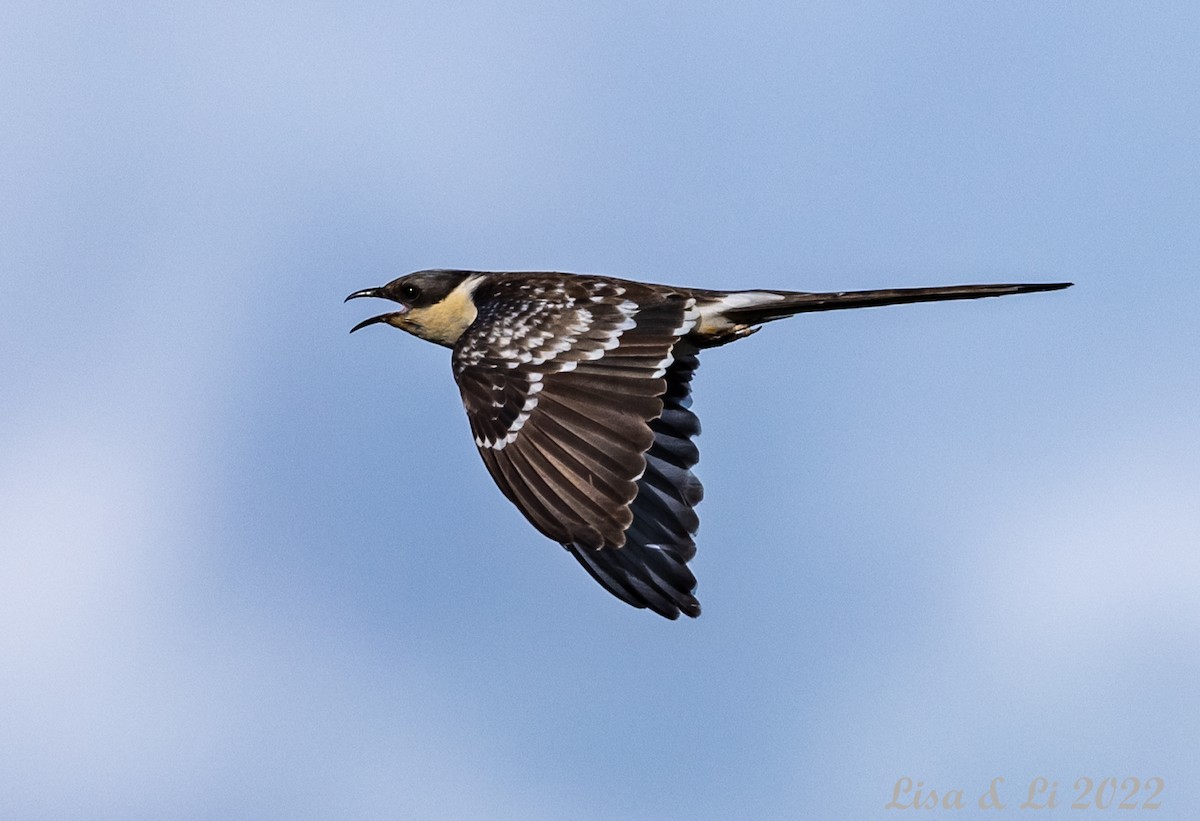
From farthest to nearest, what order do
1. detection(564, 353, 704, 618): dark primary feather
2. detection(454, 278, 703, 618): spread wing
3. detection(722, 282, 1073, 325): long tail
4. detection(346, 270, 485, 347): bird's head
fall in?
detection(346, 270, 485, 347): bird's head
detection(722, 282, 1073, 325): long tail
detection(564, 353, 704, 618): dark primary feather
detection(454, 278, 703, 618): spread wing

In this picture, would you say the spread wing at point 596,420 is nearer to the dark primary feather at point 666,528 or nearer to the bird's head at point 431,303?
the dark primary feather at point 666,528

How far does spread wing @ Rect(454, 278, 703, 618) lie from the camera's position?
8438 mm

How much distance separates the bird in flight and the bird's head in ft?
0.79

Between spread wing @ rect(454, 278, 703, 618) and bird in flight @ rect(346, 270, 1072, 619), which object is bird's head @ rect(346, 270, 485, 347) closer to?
bird in flight @ rect(346, 270, 1072, 619)

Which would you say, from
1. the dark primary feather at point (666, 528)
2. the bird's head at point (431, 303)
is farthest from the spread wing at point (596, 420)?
the bird's head at point (431, 303)

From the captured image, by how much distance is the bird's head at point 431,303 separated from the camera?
1150 centimetres

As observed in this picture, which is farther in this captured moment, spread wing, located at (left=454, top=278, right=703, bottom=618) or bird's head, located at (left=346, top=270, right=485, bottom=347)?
bird's head, located at (left=346, top=270, right=485, bottom=347)

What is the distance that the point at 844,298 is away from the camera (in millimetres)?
10078

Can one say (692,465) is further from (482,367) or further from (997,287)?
(997,287)

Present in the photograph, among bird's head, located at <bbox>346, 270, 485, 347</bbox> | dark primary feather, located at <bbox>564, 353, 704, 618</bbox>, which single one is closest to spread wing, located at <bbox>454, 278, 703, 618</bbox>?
dark primary feather, located at <bbox>564, 353, 704, 618</bbox>

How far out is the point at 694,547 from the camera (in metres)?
9.55

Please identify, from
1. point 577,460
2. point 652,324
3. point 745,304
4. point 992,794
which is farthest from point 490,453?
point 992,794

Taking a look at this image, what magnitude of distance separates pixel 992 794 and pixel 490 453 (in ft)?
10.9

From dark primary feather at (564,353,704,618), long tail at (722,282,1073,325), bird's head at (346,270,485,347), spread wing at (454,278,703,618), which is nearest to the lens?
spread wing at (454,278,703,618)
